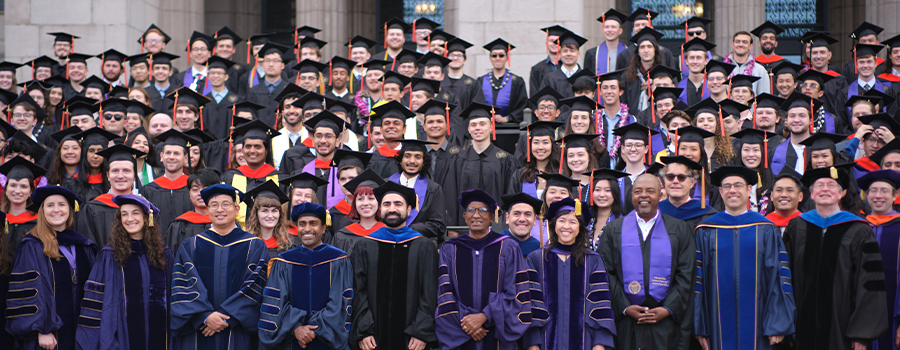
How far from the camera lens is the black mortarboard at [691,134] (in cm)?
779

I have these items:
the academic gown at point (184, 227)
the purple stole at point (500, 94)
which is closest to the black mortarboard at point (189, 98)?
the academic gown at point (184, 227)

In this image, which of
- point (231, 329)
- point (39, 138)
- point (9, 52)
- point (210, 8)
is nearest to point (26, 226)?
point (231, 329)

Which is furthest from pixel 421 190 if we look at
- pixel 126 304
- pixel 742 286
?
pixel 742 286

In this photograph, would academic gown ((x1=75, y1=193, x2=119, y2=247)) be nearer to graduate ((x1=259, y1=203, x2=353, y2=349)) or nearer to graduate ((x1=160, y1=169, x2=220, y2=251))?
graduate ((x1=160, y1=169, x2=220, y2=251))

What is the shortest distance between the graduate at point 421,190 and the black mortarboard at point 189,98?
9.86 feet

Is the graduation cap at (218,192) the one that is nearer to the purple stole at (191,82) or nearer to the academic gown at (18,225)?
the academic gown at (18,225)

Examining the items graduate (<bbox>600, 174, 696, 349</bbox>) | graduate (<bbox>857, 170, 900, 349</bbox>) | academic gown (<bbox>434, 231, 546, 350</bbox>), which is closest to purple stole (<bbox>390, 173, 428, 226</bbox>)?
academic gown (<bbox>434, 231, 546, 350</bbox>)

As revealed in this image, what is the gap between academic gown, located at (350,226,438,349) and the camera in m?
6.21

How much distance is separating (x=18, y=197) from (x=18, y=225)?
223mm

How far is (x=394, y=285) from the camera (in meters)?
6.29

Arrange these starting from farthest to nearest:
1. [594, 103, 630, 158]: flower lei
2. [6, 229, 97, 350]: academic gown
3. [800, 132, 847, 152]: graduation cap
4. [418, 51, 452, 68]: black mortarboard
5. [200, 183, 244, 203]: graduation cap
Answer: [418, 51, 452, 68]: black mortarboard → [594, 103, 630, 158]: flower lei → [800, 132, 847, 152]: graduation cap → [200, 183, 244, 203]: graduation cap → [6, 229, 97, 350]: academic gown

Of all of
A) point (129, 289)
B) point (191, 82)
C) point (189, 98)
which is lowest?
point (129, 289)

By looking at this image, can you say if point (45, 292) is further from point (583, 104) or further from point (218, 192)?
point (583, 104)

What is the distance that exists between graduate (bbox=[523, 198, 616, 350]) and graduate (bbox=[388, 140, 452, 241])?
1.27 meters
